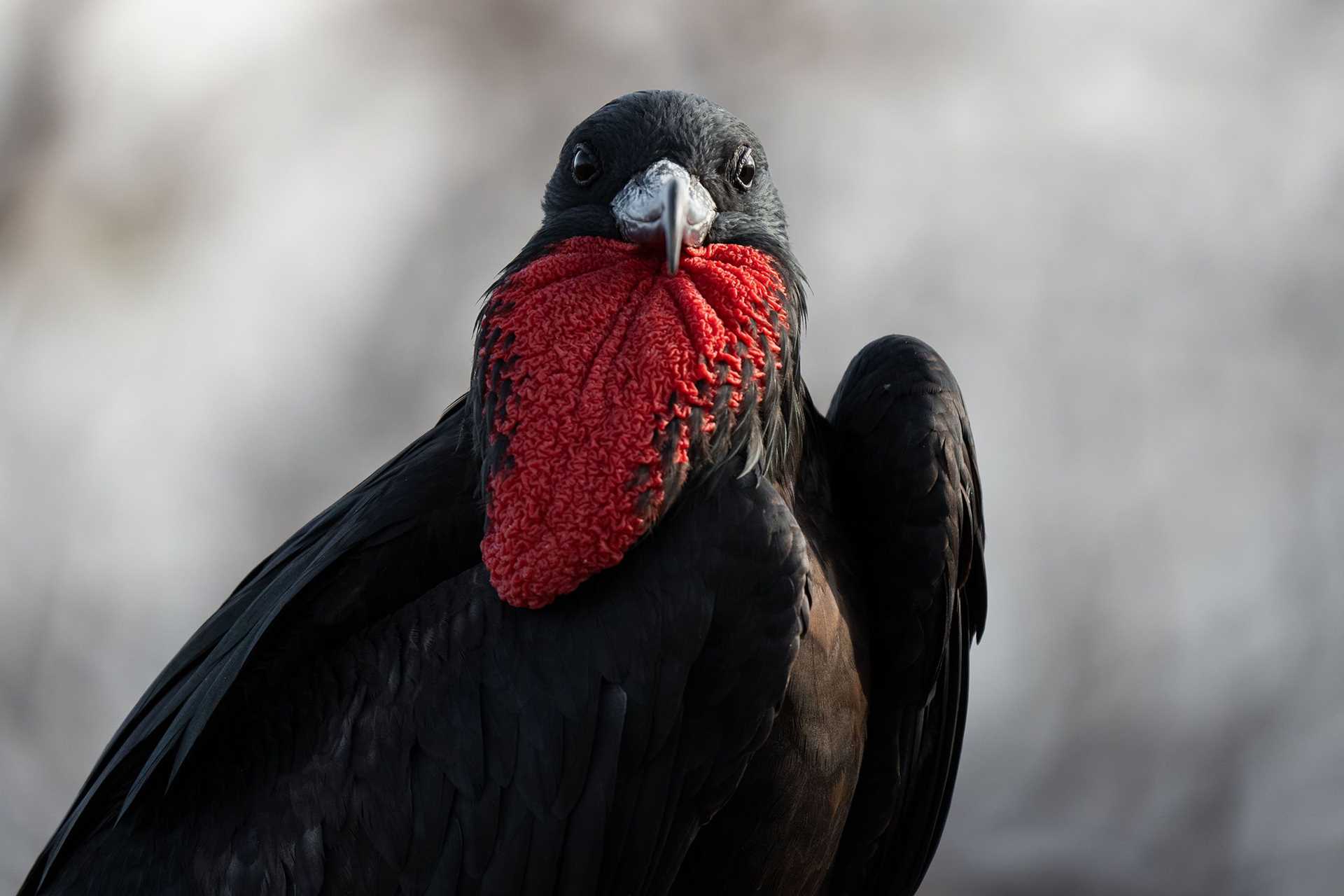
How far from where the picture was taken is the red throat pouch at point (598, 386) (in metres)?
1.37

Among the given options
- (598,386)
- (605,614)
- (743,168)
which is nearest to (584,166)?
(743,168)

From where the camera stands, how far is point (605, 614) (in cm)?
138

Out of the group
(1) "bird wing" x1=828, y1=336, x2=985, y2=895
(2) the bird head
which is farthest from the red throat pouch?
(1) "bird wing" x1=828, y1=336, x2=985, y2=895

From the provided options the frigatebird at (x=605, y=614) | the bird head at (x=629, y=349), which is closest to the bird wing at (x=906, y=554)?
the frigatebird at (x=605, y=614)

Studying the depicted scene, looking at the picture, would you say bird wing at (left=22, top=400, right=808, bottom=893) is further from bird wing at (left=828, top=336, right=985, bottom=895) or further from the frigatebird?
bird wing at (left=828, top=336, right=985, bottom=895)

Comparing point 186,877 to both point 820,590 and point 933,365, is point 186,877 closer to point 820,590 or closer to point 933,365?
point 820,590

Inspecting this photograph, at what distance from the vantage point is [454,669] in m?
1.41

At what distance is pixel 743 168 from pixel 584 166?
17 cm

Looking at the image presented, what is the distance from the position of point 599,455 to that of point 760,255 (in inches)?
11.5

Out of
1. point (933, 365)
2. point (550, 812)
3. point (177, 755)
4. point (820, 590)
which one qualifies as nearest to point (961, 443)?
point (933, 365)

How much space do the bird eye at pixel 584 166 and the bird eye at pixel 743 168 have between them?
14cm

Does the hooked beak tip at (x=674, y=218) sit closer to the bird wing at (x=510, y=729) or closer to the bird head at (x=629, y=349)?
the bird head at (x=629, y=349)

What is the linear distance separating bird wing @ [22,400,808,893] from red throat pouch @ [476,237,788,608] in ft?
0.17

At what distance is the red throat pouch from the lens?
137 cm
